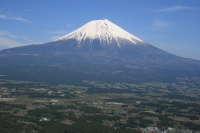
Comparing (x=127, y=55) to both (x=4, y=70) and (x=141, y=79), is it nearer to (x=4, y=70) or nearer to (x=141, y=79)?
(x=141, y=79)

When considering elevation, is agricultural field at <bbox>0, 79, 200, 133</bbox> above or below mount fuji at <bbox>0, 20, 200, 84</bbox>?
below

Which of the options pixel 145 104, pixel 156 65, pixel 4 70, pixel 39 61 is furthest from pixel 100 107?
pixel 156 65

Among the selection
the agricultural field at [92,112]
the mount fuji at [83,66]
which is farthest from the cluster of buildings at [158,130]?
the mount fuji at [83,66]

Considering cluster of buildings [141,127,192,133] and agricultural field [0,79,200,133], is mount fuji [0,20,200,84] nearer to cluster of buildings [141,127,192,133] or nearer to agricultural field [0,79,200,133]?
agricultural field [0,79,200,133]

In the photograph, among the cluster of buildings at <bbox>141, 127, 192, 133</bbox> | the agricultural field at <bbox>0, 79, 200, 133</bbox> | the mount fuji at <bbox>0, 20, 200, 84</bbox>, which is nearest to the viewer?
the agricultural field at <bbox>0, 79, 200, 133</bbox>

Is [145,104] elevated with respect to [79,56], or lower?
lower

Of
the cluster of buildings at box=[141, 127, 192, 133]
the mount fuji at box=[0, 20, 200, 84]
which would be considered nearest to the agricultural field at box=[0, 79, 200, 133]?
the cluster of buildings at box=[141, 127, 192, 133]

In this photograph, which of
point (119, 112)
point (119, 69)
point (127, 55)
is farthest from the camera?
point (127, 55)

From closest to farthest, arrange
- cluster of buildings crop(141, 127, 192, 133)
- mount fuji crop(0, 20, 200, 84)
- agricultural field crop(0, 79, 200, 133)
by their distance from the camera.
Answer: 1. agricultural field crop(0, 79, 200, 133)
2. cluster of buildings crop(141, 127, 192, 133)
3. mount fuji crop(0, 20, 200, 84)

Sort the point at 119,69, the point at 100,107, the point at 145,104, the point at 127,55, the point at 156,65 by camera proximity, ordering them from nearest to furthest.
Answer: the point at 100,107 → the point at 145,104 → the point at 119,69 → the point at 156,65 → the point at 127,55

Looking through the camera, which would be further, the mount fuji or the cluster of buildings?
the mount fuji
